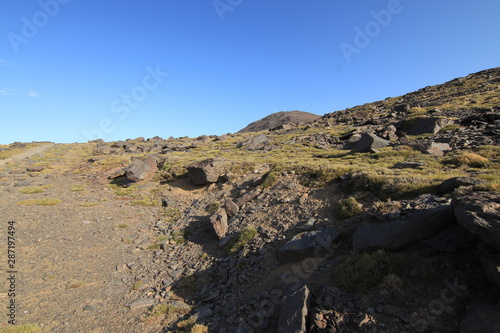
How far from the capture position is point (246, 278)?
9.67m

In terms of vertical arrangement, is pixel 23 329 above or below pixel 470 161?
below

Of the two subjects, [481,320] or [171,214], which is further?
[171,214]

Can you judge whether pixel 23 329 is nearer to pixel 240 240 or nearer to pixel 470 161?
pixel 240 240

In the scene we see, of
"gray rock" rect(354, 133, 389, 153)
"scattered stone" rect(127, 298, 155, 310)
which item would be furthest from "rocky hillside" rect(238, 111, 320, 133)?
"scattered stone" rect(127, 298, 155, 310)

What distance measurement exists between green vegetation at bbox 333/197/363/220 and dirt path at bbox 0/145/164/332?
8.91m

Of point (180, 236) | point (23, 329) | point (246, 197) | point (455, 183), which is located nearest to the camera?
point (23, 329)

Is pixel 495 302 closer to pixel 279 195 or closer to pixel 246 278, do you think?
pixel 246 278

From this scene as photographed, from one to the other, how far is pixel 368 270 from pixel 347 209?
4.37 meters

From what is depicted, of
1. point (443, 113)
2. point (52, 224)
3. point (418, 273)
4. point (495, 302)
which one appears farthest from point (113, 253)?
point (443, 113)

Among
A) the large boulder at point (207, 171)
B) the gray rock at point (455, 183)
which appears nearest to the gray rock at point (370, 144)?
the large boulder at point (207, 171)

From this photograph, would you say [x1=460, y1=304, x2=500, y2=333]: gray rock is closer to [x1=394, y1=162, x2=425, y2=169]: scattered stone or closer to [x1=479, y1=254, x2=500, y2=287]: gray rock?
[x1=479, y1=254, x2=500, y2=287]: gray rock

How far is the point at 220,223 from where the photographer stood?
14219 millimetres

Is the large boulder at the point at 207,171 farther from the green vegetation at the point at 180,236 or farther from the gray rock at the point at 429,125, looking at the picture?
the gray rock at the point at 429,125

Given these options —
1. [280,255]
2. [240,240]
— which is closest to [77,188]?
[240,240]
